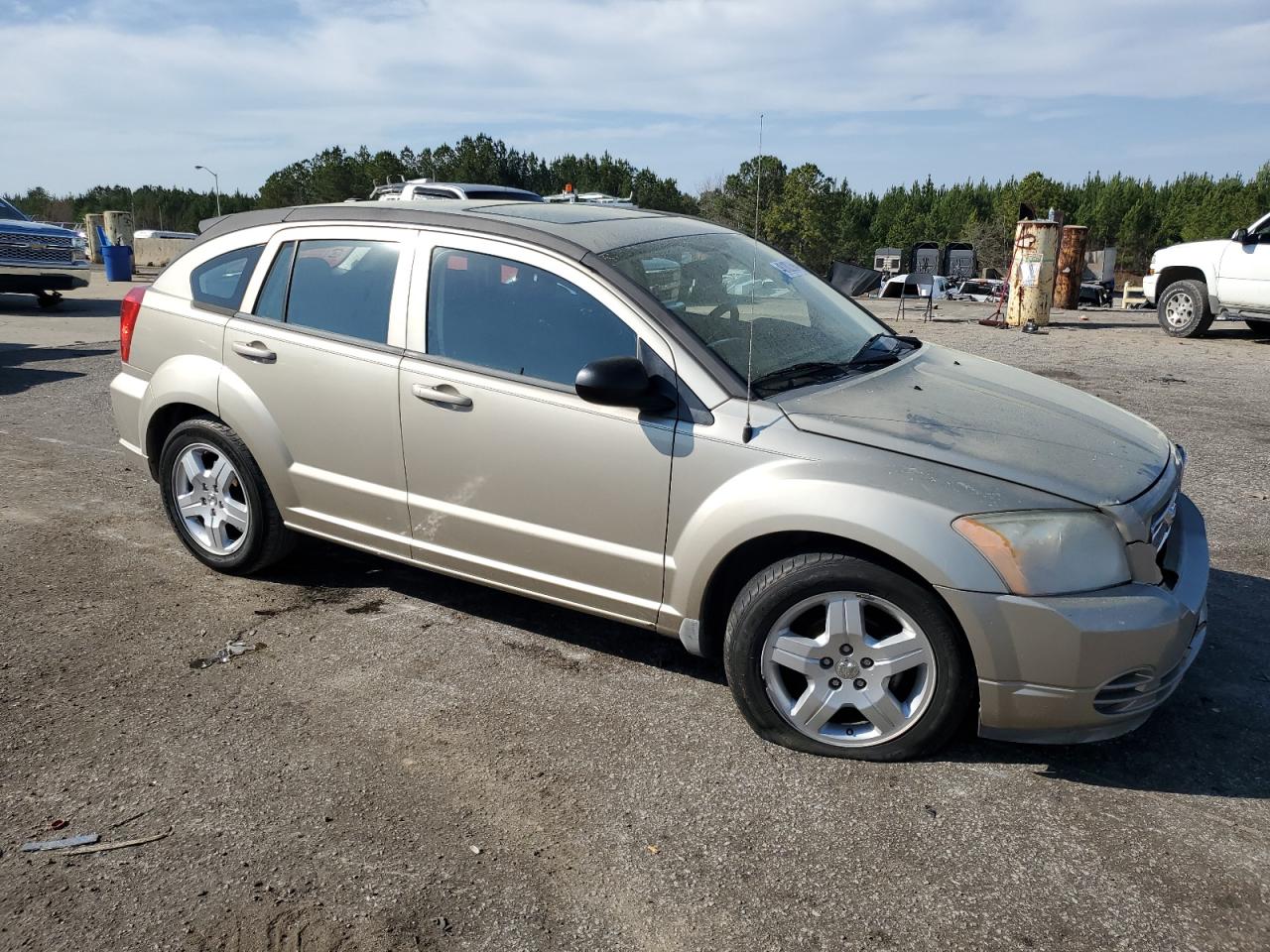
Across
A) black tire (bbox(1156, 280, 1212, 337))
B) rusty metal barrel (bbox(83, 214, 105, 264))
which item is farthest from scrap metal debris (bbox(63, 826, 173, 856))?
rusty metal barrel (bbox(83, 214, 105, 264))

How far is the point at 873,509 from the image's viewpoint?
3.12m

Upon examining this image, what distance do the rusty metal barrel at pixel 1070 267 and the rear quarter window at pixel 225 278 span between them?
1740 cm

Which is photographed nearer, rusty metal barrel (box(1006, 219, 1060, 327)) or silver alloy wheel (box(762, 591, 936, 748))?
silver alloy wheel (box(762, 591, 936, 748))

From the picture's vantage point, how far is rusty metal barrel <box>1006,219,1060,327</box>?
51.3ft

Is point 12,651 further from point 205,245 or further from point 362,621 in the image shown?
point 205,245

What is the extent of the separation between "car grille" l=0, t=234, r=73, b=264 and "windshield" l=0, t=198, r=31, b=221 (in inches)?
18.8

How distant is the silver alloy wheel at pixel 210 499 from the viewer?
4.76m

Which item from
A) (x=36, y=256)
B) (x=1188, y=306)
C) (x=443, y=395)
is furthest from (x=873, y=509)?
(x=36, y=256)

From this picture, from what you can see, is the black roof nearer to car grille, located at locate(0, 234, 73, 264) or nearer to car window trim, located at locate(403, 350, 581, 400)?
car window trim, located at locate(403, 350, 581, 400)

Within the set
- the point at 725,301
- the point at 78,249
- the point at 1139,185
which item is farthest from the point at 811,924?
the point at 1139,185

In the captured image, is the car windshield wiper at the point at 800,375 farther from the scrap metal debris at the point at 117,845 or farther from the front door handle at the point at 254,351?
the scrap metal debris at the point at 117,845

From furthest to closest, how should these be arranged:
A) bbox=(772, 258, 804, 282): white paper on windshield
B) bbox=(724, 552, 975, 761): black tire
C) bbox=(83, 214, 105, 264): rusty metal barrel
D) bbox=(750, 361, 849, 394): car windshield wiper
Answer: bbox=(83, 214, 105, 264): rusty metal barrel
bbox=(772, 258, 804, 282): white paper on windshield
bbox=(750, 361, 849, 394): car windshield wiper
bbox=(724, 552, 975, 761): black tire

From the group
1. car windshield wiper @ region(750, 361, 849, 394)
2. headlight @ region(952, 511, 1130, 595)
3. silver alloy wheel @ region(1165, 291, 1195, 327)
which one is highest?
car windshield wiper @ region(750, 361, 849, 394)

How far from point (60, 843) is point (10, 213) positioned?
56.5ft
